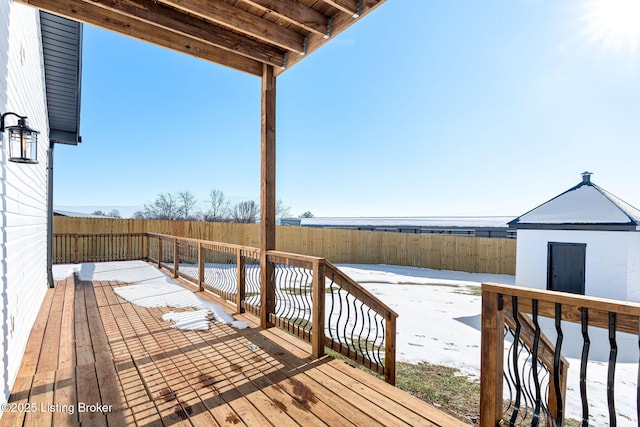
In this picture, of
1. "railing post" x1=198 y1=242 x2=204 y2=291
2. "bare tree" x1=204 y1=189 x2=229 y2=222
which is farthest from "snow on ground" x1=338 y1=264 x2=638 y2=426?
"bare tree" x1=204 y1=189 x2=229 y2=222

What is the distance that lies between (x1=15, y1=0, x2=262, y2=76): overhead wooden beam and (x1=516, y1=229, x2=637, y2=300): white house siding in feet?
31.1

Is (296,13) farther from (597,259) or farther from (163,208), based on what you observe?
(163,208)

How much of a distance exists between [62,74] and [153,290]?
3.94 m

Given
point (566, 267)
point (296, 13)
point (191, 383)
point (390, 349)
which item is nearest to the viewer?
point (191, 383)

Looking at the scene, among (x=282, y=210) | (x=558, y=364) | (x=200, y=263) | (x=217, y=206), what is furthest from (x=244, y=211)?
(x=558, y=364)

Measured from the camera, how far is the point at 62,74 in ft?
16.3

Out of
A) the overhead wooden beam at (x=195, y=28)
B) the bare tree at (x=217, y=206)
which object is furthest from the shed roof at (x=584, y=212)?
the bare tree at (x=217, y=206)

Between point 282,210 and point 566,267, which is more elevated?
point 282,210

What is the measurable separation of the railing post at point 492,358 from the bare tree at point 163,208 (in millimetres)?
33255

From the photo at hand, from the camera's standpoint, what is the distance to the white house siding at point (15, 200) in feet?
7.14

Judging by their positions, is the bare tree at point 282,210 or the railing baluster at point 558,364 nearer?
the railing baluster at point 558,364

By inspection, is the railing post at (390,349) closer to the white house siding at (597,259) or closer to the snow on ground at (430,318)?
the snow on ground at (430,318)

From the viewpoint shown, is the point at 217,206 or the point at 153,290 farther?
the point at 217,206

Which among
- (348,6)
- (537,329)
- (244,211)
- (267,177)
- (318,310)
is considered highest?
(348,6)
